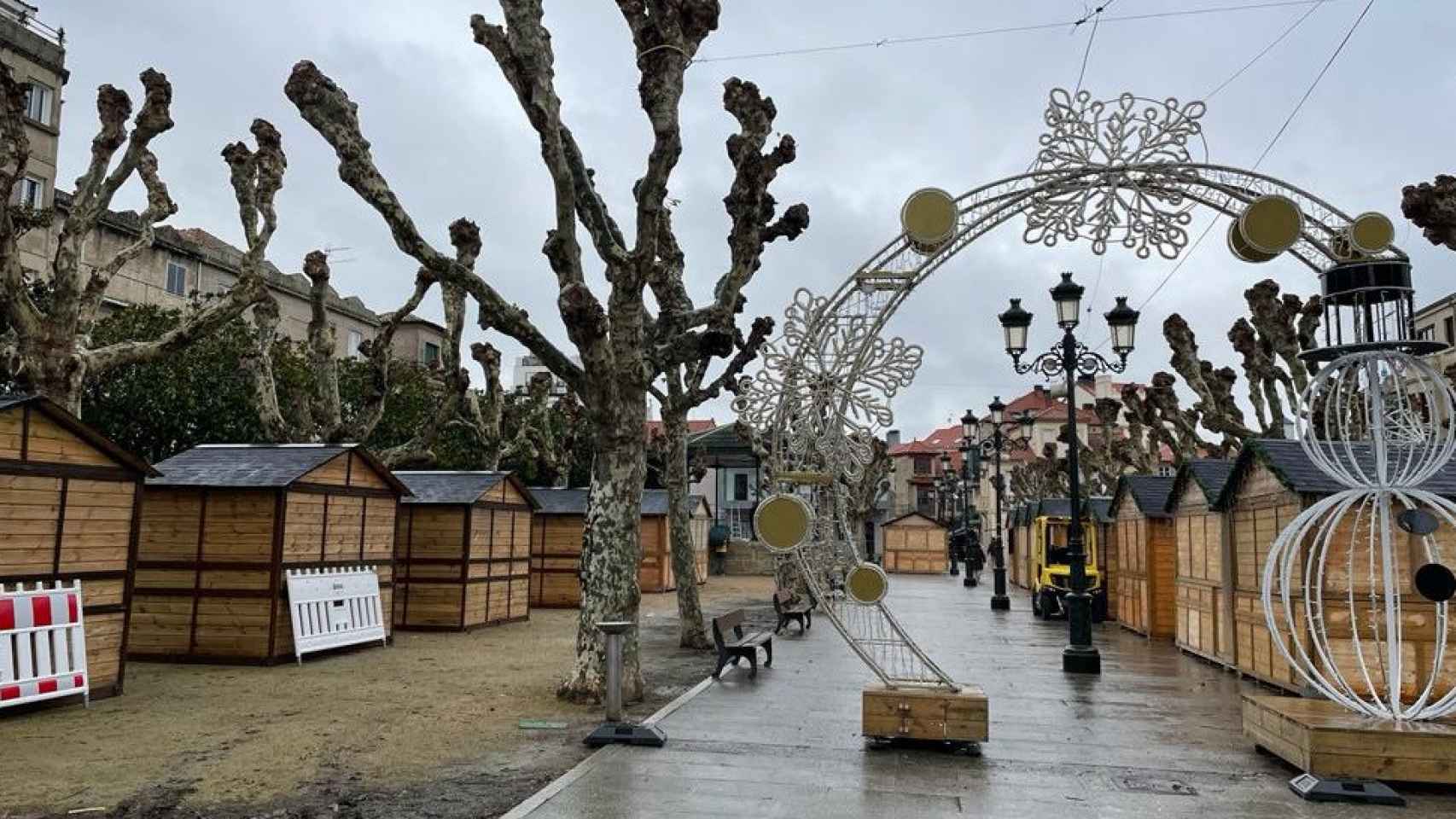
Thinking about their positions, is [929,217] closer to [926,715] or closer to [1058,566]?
[926,715]

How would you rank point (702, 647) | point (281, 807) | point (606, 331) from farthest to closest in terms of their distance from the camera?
point (702, 647) < point (606, 331) < point (281, 807)

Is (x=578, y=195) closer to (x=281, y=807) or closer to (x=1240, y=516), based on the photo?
(x=281, y=807)

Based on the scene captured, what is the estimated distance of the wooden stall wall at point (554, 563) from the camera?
2361 centimetres

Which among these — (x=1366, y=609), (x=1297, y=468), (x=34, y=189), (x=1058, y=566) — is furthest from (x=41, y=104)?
(x=1366, y=609)

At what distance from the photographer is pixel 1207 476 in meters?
14.1

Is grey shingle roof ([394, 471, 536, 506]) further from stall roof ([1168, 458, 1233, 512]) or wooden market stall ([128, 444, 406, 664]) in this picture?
stall roof ([1168, 458, 1233, 512])

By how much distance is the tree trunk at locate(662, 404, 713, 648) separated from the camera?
1483cm

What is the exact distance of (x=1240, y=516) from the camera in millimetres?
12688

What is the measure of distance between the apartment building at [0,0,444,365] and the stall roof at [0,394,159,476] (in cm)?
1159

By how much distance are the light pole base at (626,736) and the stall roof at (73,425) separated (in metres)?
6.19

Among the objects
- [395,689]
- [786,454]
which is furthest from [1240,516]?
[395,689]

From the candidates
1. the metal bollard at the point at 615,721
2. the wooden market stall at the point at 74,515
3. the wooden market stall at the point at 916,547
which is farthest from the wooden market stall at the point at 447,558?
the wooden market stall at the point at 916,547

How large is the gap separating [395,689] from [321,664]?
107 inches

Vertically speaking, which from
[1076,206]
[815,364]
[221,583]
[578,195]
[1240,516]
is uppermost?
[578,195]
